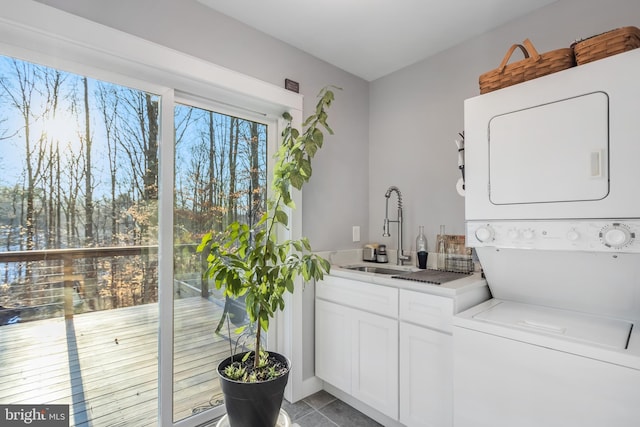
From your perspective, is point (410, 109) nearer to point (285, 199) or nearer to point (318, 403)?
point (285, 199)

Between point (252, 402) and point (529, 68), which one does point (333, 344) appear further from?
point (529, 68)

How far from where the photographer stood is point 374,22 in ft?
6.60

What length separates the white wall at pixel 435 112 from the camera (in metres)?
1.80

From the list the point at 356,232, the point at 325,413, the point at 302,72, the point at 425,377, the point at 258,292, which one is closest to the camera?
the point at 258,292

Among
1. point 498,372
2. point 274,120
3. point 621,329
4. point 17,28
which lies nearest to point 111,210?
point 17,28

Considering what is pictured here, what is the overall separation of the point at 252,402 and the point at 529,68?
188 cm

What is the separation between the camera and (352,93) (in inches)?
106

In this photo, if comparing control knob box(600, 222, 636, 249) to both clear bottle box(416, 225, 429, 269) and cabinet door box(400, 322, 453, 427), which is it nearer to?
cabinet door box(400, 322, 453, 427)

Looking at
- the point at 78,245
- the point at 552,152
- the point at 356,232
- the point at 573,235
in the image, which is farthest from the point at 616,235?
the point at 78,245

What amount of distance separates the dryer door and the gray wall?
4.04ft

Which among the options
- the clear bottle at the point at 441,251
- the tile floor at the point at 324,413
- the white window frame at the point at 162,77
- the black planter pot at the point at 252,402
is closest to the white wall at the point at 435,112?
the clear bottle at the point at 441,251

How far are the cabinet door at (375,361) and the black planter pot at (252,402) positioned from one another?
769 mm

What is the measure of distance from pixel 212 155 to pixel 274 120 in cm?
55

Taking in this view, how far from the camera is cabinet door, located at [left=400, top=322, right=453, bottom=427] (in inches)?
63.1
